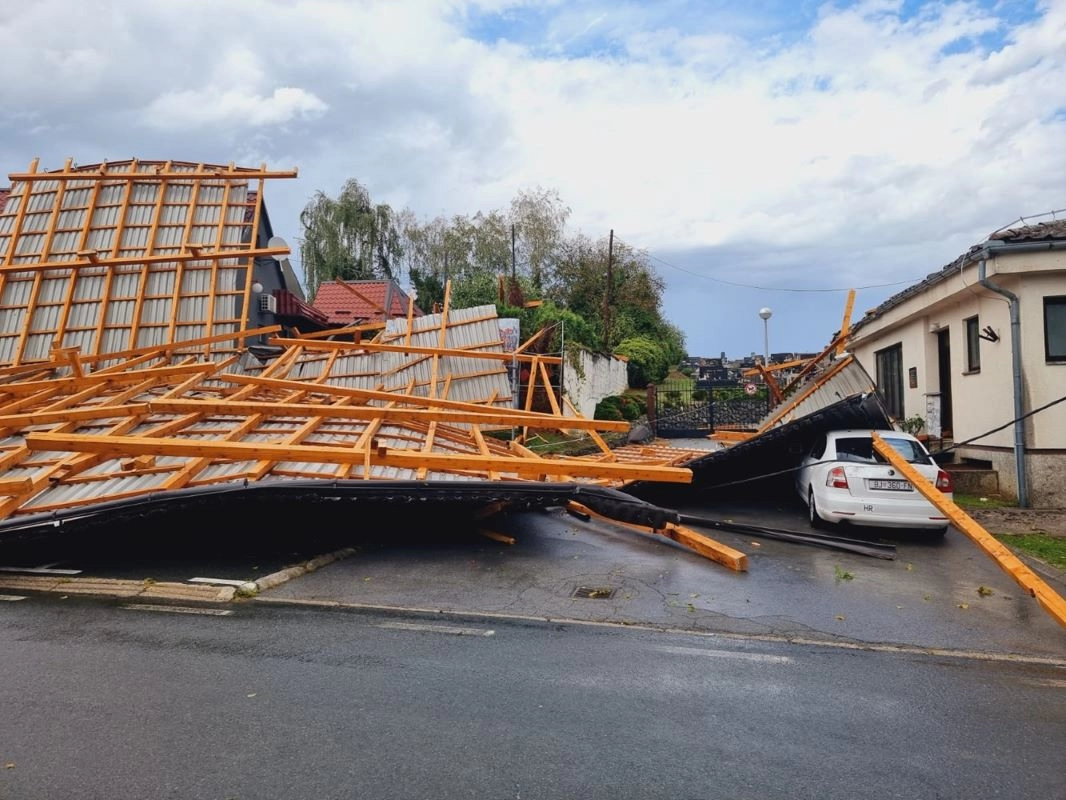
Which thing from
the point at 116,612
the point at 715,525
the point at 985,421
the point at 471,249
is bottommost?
the point at 116,612

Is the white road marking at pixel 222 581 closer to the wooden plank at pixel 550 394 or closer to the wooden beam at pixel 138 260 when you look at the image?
the wooden plank at pixel 550 394

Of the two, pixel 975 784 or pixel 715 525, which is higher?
pixel 715 525

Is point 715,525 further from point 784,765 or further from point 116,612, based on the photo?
point 116,612

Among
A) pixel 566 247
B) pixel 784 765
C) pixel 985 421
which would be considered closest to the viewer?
pixel 784 765

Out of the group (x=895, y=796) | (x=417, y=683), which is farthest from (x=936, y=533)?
(x=417, y=683)

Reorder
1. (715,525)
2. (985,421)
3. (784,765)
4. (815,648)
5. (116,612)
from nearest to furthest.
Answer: (784,765) → (815,648) → (116,612) → (715,525) → (985,421)

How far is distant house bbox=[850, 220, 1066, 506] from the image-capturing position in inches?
484

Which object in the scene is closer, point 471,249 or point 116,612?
point 116,612

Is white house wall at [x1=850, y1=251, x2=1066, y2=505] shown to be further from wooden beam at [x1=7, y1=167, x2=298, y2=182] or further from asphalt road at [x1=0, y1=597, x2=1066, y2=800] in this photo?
wooden beam at [x1=7, y1=167, x2=298, y2=182]

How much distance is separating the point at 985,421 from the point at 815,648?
34.4 feet

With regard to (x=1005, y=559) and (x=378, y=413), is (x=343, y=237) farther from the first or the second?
(x=1005, y=559)

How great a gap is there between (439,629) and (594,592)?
189 centimetres

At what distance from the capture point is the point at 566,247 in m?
44.6

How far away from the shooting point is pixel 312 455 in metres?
8.04
